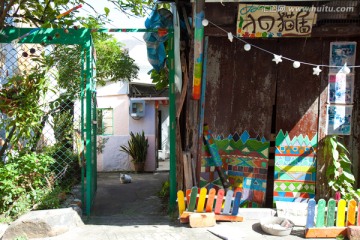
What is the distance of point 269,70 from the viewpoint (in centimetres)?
570

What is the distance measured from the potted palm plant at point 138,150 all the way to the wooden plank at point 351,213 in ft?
30.1

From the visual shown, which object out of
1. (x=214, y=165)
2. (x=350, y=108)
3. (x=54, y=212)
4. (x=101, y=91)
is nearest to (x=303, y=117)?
(x=350, y=108)

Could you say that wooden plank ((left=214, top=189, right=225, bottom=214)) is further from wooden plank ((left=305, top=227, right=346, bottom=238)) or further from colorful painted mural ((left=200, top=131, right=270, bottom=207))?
wooden plank ((left=305, top=227, right=346, bottom=238))

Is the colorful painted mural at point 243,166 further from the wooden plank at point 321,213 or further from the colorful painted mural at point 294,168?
the wooden plank at point 321,213

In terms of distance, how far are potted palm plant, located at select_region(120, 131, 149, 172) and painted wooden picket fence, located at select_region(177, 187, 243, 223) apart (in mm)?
8119

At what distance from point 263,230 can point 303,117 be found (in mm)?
1849

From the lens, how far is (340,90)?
218 inches

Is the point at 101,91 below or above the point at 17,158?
above

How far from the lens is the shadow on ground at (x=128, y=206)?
18.3 ft

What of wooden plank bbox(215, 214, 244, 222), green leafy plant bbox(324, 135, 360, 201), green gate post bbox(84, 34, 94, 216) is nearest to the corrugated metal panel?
green leafy plant bbox(324, 135, 360, 201)

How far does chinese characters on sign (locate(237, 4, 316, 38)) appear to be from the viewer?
17.1 feet

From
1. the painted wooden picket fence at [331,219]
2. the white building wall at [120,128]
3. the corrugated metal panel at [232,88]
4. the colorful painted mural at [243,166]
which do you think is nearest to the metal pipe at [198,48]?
the corrugated metal panel at [232,88]

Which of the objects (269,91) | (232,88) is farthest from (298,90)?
(232,88)

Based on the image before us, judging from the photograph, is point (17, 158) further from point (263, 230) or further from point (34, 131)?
point (263, 230)
